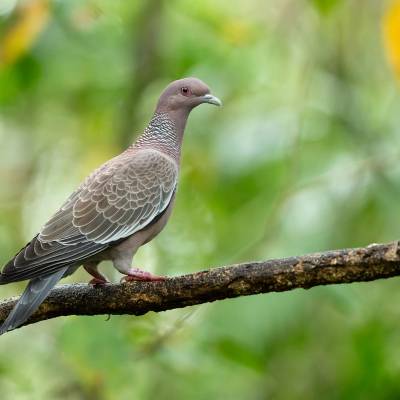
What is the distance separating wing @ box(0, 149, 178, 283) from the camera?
14.9ft

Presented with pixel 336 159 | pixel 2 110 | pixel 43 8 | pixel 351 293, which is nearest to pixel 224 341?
pixel 351 293

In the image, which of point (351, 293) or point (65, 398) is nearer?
point (351, 293)

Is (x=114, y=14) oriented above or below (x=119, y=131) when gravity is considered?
above

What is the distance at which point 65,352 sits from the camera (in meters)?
5.26

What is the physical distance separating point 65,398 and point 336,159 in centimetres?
278

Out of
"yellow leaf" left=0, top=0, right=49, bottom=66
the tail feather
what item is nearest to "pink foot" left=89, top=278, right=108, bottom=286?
the tail feather

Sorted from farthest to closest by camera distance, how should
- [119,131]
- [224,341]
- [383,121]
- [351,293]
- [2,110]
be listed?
[2,110] → [119,131] → [383,121] → [224,341] → [351,293]

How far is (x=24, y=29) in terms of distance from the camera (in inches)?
220

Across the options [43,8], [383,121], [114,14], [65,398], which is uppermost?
[43,8]

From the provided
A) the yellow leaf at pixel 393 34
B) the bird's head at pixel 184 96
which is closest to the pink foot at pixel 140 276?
the bird's head at pixel 184 96

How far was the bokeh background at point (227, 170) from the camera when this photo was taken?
5.40 meters

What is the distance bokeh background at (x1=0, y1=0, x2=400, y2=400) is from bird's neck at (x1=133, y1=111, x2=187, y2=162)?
41cm

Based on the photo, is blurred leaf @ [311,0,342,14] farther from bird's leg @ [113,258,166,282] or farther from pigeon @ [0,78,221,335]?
bird's leg @ [113,258,166,282]

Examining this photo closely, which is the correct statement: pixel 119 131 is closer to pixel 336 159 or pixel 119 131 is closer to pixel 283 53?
pixel 283 53
